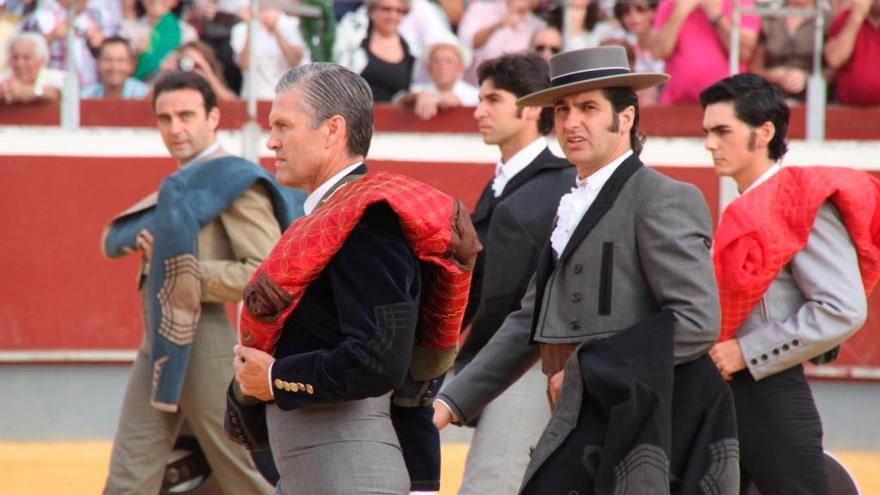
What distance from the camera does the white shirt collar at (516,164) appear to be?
5039 mm

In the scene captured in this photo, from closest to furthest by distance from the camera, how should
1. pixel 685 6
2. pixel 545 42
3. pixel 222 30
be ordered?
pixel 545 42 → pixel 685 6 → pixel 222 30

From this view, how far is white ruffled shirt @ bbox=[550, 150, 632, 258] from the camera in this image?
372 centimetres

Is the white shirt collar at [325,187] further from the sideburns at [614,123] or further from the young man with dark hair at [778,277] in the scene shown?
the young man with dark hair at [778,277]

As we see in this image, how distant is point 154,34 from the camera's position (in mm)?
9180

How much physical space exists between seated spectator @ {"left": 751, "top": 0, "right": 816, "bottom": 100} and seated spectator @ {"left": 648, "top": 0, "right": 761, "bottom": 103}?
0.07 m

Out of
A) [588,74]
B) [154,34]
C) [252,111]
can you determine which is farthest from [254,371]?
[154,34]

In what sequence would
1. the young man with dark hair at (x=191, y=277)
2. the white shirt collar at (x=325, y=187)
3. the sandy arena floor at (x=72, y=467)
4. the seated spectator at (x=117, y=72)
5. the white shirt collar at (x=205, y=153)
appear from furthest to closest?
the seated spectator at (x=117, y=72) → the sandy arena floor at (x=72, y=467) → the white shirt collar at (x=205, y=153) → the young man with dark hair at (x=191, y=277) → the white shirt collar at (x=325, y=187)

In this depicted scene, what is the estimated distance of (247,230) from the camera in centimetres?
548

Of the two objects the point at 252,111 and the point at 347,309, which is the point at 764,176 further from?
the point at 252,111

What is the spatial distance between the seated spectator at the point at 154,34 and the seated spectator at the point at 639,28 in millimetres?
2467

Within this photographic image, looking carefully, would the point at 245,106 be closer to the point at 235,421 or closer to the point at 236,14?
the point at 236,14

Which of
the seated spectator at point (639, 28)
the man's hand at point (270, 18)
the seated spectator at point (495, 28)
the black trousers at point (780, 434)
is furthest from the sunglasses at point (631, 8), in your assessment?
the black trousers at point (780, 434)

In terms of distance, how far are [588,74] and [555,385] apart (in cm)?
74

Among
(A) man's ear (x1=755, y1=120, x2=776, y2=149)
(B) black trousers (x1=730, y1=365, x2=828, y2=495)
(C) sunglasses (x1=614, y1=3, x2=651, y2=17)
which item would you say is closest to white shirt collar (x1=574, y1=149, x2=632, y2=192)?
(A) man's ear (x1=755, y1=120, x2=776, y2=149)
